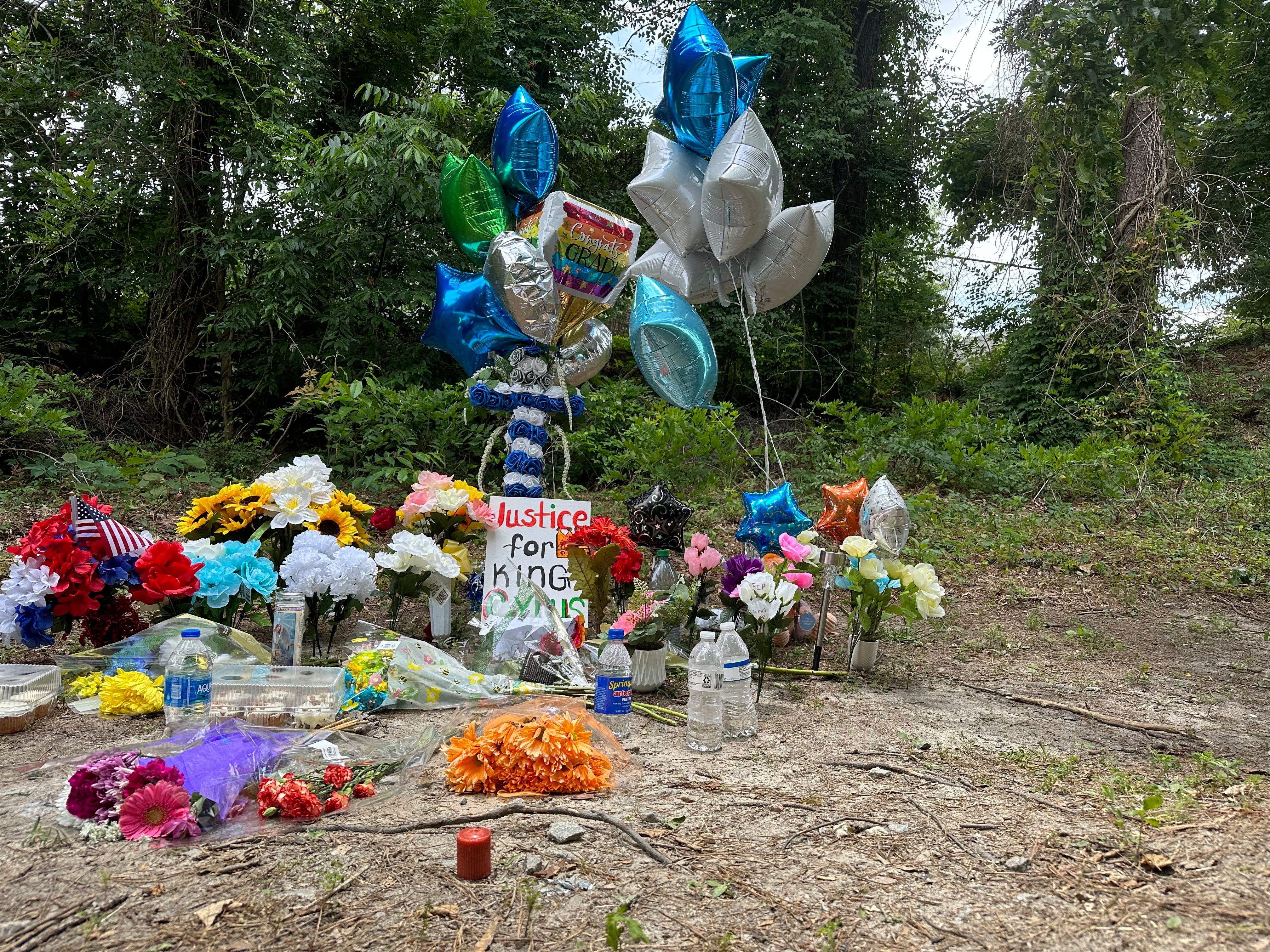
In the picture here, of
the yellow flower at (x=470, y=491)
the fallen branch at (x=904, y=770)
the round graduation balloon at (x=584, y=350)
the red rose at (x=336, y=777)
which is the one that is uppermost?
the round graduation balloon at (x=584, y=350)

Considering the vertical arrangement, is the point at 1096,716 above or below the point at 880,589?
below

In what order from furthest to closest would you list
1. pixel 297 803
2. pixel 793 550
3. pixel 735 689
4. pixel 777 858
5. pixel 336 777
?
pixel 793 550, pixel 735 689, pixel 336 777, pixel 297 803, pixel 777 858

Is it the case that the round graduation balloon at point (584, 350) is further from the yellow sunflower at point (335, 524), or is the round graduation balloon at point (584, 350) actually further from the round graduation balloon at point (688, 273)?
the yellow sunflower at point (335, 524)

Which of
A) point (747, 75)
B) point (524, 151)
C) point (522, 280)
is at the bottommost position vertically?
point (522, 280)

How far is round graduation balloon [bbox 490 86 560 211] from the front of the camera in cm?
411

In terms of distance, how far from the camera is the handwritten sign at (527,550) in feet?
12.7

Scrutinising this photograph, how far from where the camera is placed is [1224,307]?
10.2 m

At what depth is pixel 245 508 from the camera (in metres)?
3.57

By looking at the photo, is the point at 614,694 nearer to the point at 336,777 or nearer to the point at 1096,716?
the point at 336,777

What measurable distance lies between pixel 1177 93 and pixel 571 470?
506 centimetres

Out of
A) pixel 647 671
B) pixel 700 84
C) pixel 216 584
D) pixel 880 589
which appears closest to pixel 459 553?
pixel 216 584

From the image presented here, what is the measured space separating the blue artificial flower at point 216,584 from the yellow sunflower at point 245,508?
1.19 ft

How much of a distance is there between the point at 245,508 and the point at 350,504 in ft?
1.47

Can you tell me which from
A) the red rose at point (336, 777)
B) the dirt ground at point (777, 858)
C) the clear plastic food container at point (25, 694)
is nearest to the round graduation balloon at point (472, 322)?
the dirt ground at point (777, 858)
